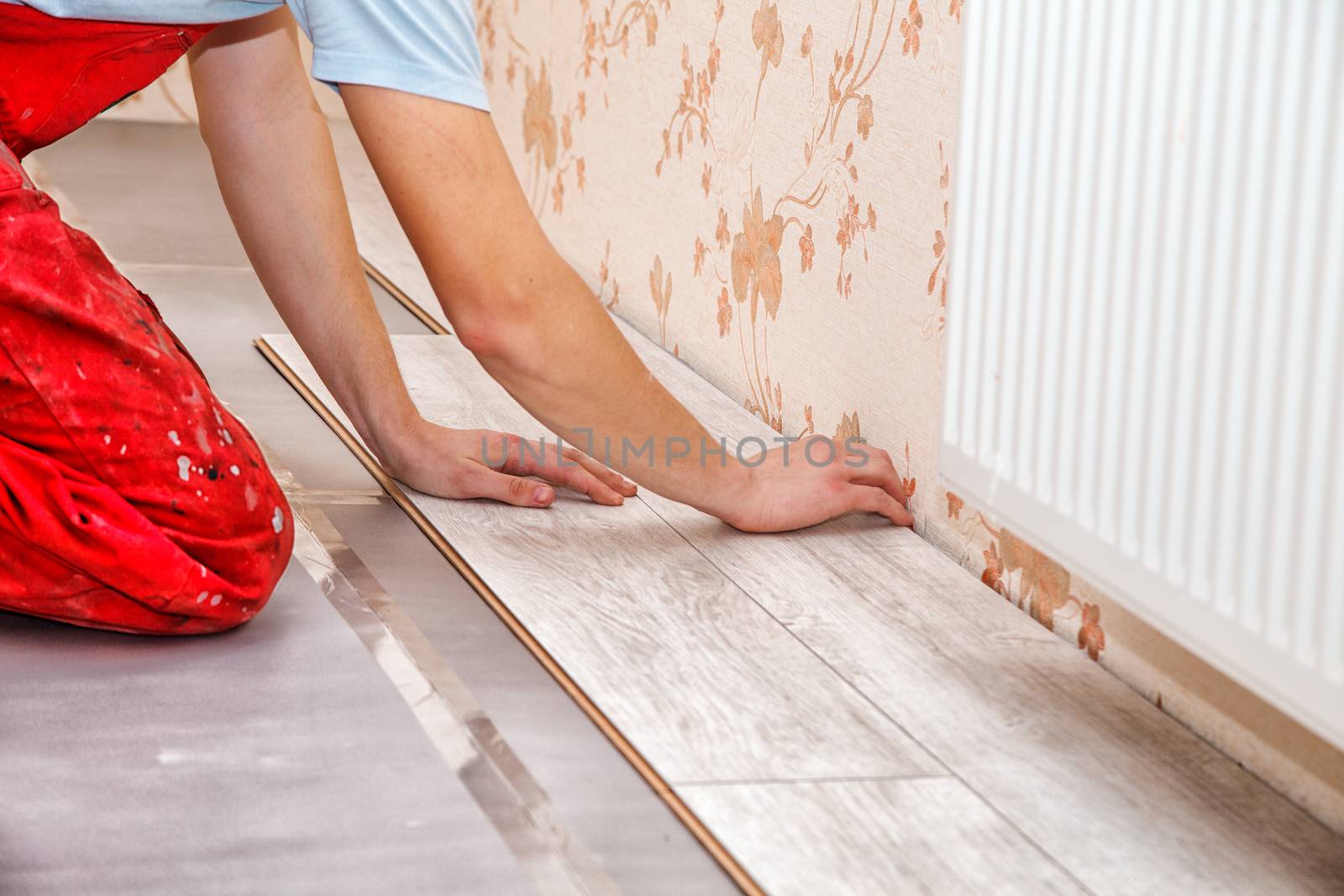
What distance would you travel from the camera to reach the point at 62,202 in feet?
8.95

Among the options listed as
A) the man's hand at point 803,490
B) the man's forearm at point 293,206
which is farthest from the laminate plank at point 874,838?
the man's forearm at point 293,206

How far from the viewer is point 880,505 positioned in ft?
5.11

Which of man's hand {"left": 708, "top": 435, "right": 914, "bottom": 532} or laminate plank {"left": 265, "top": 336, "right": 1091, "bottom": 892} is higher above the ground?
man's hand {"left": 708, "top": 435, "right": 914, "bottom": 532}

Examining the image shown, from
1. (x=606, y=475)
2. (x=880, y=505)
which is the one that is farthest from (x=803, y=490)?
(x=606, y=475)

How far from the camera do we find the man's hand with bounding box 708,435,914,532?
4.93 ft

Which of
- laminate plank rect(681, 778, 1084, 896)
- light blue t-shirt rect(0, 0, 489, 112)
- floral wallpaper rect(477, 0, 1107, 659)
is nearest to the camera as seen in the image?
laminate plank rect(681, 778, 1084, 896)

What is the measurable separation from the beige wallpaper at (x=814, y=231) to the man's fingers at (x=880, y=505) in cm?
2

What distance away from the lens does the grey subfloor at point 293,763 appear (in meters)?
0.95

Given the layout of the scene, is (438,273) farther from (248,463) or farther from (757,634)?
(757,634)

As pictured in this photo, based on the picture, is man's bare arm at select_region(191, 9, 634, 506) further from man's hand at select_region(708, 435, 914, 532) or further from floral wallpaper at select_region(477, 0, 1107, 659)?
floral wallpaper at select_region(477, 0, 1107, 659)

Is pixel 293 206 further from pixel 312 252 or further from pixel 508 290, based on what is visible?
pixel 508 290

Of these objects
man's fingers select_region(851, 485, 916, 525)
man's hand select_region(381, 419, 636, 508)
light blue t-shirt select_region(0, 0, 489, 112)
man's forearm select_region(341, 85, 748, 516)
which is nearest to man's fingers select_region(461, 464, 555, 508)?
man's hand select_region(381, 419, 636, 508)

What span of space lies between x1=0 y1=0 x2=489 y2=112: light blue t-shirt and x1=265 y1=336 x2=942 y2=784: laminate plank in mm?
450

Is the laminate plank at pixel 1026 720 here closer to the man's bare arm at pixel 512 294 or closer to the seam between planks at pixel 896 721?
the seam between planks at pixel 896 721
